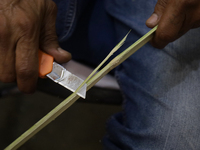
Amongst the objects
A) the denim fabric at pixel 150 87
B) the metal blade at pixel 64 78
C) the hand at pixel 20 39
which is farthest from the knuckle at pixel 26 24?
the denim fabric at pixel 150 87

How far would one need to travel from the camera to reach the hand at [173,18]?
0.42 m

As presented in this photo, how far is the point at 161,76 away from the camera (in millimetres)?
557

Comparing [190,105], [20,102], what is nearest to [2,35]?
[190,105]

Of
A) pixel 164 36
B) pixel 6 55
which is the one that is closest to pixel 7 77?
pixel 6 55

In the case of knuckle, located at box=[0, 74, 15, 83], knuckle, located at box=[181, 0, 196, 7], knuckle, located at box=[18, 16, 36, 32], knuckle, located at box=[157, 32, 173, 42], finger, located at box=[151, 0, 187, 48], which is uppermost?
knuckle, located at box=[181, 0, 196, 7]

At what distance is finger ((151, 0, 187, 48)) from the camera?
1.39 feet

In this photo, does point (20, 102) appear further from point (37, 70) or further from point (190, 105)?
point (190, 105)

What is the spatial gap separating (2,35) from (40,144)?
56 cm

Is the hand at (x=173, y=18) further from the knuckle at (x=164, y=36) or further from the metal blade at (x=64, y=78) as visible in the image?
the metal blade at (x=64, y=78)

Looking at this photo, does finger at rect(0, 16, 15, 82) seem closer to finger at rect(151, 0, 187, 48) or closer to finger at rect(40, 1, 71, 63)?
finger at rect(40, 1, 71, 63)

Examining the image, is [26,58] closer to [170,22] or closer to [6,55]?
[6,55]

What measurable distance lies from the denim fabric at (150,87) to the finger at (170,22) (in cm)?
12

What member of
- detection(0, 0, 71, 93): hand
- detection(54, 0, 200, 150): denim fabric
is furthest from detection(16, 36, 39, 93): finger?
detection(54, 0, 200, 150): denim fabric

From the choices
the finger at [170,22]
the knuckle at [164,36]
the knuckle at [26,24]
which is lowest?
the knuckle at [26,24]
